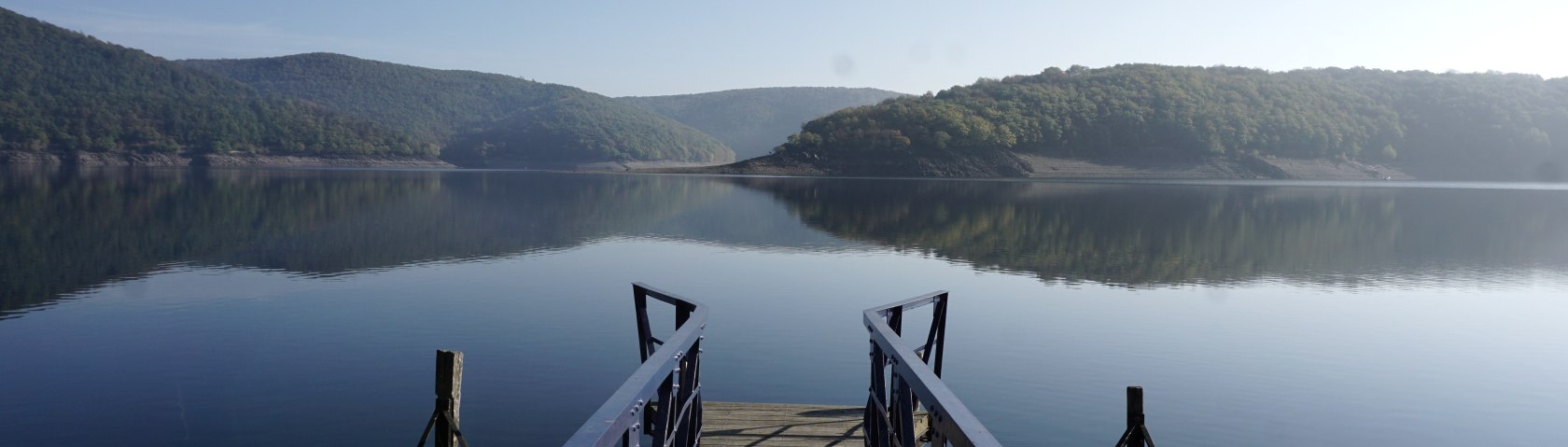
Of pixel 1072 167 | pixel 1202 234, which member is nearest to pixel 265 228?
pixel 1202 234

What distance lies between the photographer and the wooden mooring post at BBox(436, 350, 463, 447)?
6480mm

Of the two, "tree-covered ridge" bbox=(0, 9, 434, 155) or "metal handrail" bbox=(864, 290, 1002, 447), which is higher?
"tree-covered ridge" bbox=(0, 9, 434, 155)

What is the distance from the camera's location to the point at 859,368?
1402 centimetres

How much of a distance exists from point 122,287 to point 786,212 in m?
32.1

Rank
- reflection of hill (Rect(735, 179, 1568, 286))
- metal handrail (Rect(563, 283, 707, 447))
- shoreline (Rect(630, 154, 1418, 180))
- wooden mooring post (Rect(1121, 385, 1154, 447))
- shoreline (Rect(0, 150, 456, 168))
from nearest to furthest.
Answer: metal handrail (Rect(563, 283, 707, 447)), wooden mooring post (Rect(1121, 385, 1154, 447)), reflection of hill (Rect(735, 179, 1568, 286)), shoreline (Rect(630, 154, 1418, 180)), shoreline (Rect(0, 150, 456, 168))

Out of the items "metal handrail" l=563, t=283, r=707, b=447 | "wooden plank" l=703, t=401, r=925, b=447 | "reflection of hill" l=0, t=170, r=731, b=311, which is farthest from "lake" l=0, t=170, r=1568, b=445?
"metal handrail" l=563, t=283, r=707, b=447

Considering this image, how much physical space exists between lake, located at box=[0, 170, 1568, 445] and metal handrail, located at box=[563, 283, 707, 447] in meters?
2.69

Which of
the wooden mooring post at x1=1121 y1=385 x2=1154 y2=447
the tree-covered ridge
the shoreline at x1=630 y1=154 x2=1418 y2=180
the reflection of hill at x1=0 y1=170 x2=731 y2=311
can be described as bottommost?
the reflection of hill at x1=0 y1=170 x2=731 y2=311

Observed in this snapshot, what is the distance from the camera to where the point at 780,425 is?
9.38m

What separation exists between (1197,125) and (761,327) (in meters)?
134

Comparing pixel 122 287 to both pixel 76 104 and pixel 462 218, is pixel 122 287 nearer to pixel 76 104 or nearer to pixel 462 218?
pixel 462 218

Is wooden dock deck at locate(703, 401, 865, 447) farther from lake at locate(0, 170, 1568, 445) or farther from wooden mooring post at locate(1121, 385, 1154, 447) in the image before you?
wooden mooring post at locate(1121, 385, 1154, 447)

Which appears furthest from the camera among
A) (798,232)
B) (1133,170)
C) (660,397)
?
(1133,170)

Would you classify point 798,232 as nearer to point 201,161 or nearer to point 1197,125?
point 1197,125
